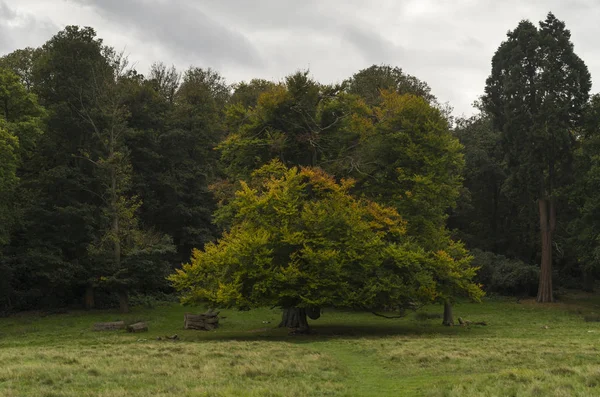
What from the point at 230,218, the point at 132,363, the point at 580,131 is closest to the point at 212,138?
the point at 230,218

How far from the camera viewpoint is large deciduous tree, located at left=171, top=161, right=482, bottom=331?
91.8ft

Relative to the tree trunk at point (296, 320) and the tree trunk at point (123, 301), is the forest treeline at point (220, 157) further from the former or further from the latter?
the tree trunk at point (296, 320)

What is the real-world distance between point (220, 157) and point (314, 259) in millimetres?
23047

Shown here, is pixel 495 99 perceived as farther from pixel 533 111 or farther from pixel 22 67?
pixel 22 67

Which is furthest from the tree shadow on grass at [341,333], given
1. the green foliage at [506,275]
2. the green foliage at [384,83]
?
the green foliage at [384,83]

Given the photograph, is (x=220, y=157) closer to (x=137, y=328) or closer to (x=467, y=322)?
(x=137, y=328)

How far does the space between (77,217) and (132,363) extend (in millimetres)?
29322

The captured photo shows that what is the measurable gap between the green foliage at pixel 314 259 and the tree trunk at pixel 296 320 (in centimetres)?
293

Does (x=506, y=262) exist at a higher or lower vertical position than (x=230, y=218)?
lower

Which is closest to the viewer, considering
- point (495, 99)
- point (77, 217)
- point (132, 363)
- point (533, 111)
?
point (132, 363)

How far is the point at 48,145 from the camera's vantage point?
45312mm

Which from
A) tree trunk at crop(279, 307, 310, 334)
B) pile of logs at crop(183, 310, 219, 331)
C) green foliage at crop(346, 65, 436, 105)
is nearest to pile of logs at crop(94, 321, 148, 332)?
pile of logs at crop(183, 310, 219, 331)

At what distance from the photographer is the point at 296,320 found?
3450 centimetres

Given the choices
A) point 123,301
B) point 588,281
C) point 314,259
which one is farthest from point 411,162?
point 588,281
